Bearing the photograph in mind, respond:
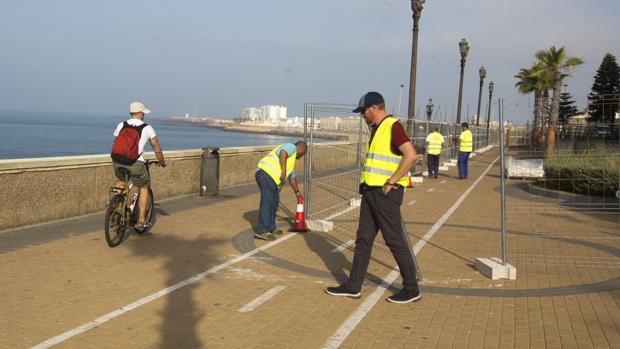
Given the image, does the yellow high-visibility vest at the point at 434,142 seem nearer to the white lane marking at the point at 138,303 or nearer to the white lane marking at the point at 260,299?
the white lane marking at the point at 138,303

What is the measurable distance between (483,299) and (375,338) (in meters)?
1.81

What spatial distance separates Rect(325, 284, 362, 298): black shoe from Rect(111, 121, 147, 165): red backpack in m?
3.58

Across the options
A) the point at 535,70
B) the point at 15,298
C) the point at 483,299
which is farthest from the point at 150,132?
the point at 535,70

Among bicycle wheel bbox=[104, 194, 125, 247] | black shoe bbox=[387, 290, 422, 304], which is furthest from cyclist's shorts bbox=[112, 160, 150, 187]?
black shoe bbox=[387, 290, 422, 304]

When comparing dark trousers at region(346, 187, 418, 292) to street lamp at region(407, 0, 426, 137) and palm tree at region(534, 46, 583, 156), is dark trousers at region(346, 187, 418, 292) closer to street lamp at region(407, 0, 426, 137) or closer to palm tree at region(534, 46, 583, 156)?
street lamp at region(407, 0, 426, 137)

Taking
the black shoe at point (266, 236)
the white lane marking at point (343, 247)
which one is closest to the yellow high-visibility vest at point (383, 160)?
the white lane marking at point (343, 247)

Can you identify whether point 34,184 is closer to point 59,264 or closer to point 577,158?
point 59,264

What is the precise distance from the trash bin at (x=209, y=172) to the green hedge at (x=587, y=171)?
726cm

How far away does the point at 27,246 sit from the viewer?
28.1ft

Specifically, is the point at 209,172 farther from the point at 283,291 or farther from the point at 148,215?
the point at 283,291

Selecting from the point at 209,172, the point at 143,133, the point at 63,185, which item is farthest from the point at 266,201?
the point at 209,172

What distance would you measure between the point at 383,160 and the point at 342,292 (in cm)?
138

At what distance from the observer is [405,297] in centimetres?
647

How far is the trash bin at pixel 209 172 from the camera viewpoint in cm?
1464
